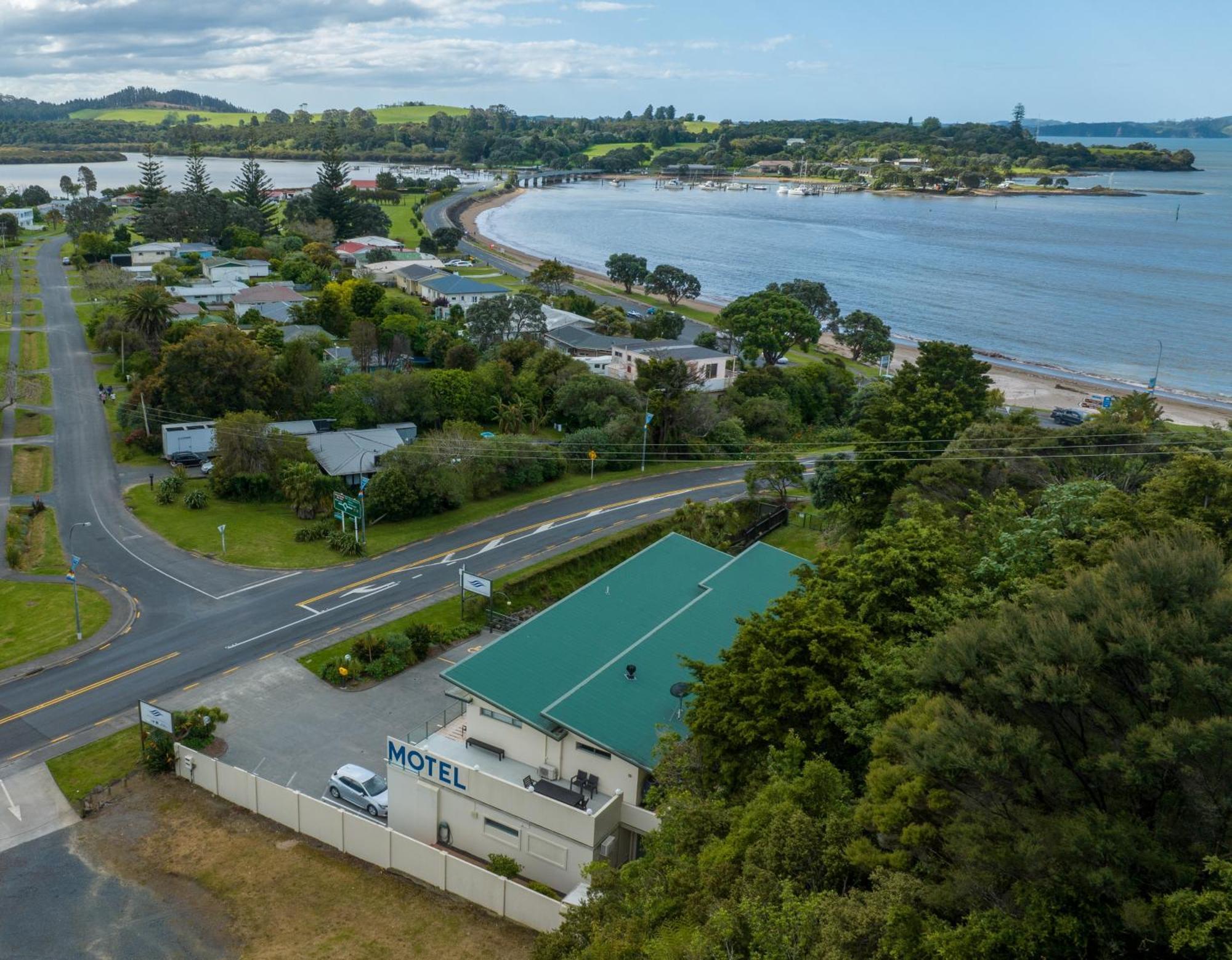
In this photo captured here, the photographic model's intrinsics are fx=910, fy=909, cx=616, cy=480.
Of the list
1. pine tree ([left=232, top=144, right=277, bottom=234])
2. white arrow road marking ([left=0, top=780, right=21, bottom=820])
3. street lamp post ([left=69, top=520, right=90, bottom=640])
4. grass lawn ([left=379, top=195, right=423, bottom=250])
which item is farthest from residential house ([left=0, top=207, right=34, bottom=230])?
white arrow road marking ([left=0, top=780, right=21, bottom=820])

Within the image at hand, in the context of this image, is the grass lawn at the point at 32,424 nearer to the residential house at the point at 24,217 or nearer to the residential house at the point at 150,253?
the residential house at the point at 150,253

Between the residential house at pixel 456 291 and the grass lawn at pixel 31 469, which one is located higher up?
the residential house at pixel 456 291

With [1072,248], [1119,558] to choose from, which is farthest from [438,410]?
[1072,248]

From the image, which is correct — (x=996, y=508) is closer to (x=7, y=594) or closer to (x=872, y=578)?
(x=872, y=578)

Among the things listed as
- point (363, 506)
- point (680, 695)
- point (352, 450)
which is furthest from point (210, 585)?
point (680, 695)

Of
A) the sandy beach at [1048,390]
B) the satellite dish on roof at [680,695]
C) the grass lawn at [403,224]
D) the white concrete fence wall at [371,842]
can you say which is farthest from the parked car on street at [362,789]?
the grass lawn at [403,224]

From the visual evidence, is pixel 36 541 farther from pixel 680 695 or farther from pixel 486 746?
pixel 680 695

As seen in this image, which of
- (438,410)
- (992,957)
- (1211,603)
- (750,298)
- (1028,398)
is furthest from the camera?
(750,298)
